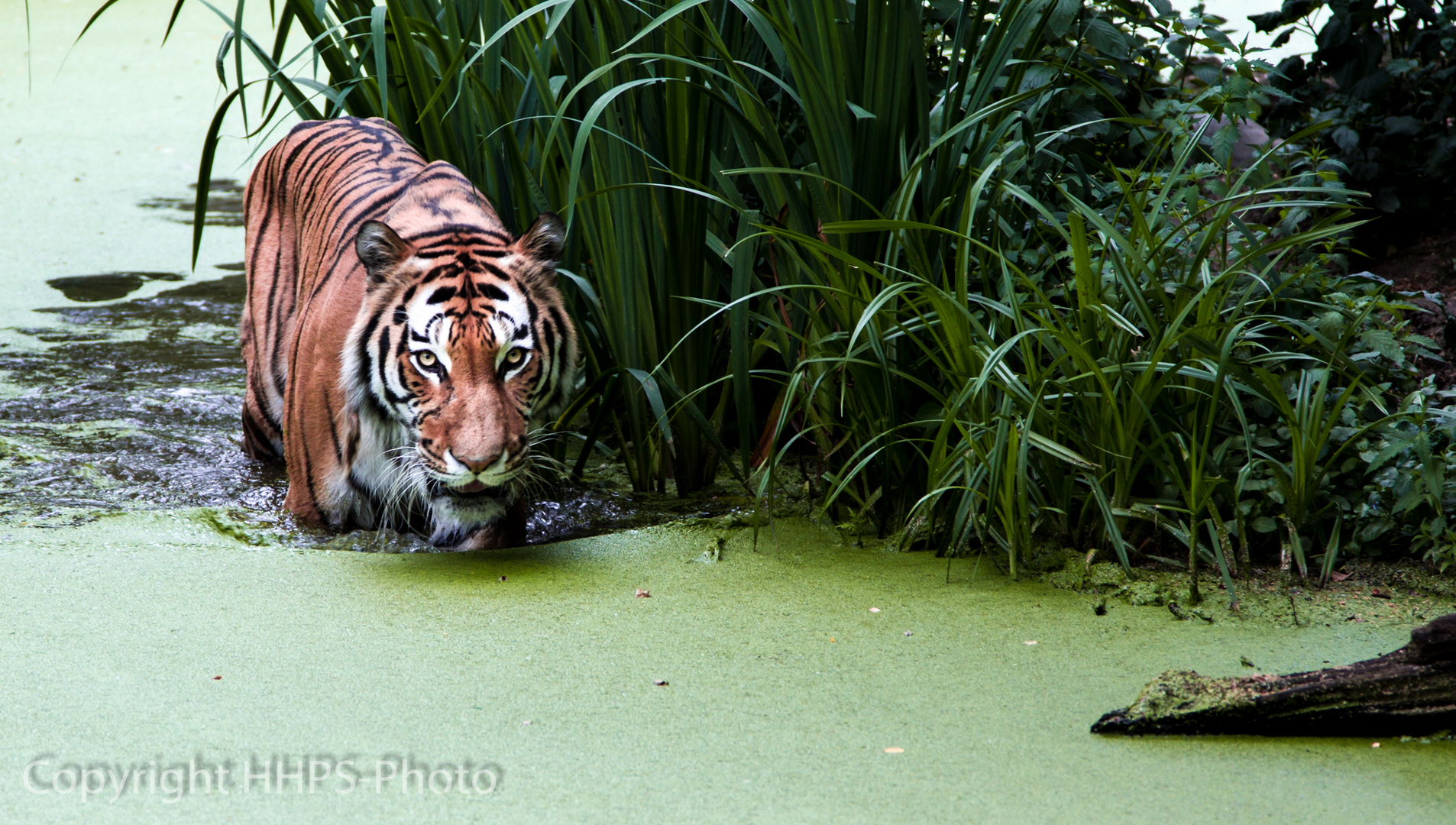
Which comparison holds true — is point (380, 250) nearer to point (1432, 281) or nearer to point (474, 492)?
point (474, 492)

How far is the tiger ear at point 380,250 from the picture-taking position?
2496mm

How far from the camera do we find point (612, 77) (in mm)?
2777

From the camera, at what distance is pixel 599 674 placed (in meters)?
1.98

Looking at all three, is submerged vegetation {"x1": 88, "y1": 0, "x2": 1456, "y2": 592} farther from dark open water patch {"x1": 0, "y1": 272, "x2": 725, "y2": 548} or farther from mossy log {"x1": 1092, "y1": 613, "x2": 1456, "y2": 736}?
mossy log {"x1": 1092, "y1": 613, "x2": 1456, "y2": 736}

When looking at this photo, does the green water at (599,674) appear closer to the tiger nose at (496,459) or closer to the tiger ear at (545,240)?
the tiger nose at (496,459)

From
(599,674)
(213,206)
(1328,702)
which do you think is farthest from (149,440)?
(213,206)

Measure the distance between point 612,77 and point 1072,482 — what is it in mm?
1330

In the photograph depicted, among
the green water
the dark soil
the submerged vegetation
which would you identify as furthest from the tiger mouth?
the dark soil

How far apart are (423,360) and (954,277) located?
1.11 metres

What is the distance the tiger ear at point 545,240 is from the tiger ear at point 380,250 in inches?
9.4

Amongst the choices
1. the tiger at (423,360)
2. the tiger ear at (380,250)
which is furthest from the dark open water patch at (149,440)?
the tiger ear at (380,250)

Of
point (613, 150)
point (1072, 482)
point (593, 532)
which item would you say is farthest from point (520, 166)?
point (1072, 482)

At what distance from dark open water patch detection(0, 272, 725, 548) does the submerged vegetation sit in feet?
0.86

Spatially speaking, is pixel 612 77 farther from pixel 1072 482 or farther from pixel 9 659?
pixel 9 659
